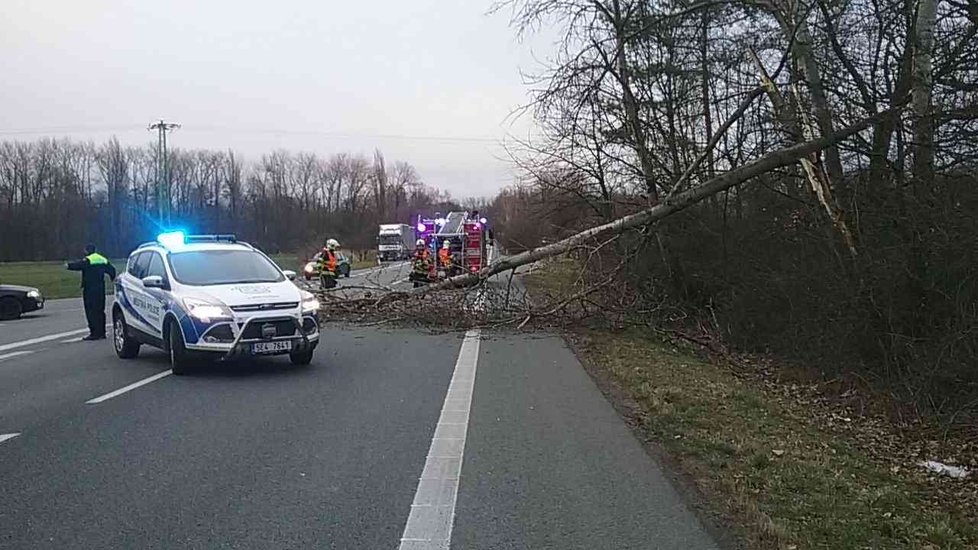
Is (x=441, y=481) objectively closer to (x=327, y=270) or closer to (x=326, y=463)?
(x=326, y=463)

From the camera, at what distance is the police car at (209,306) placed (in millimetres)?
11266

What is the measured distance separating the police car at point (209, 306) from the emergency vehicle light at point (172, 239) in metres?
0.01

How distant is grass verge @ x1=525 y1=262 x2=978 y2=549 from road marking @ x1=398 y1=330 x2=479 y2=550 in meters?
1.69

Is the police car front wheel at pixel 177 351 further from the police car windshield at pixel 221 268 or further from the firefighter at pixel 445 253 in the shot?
the firefighter at pixel 445 253

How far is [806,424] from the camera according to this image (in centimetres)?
911

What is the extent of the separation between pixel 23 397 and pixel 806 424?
28.2 ft

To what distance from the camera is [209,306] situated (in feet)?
37.2

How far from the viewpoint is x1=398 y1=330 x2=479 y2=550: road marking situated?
5156mm

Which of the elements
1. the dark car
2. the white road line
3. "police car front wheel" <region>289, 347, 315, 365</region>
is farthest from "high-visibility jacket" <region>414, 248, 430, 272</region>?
"police car front wheel" <region>289, 347, 315, 365</region>

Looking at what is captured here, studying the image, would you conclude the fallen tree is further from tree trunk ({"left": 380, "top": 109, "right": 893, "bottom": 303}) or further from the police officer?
the police officer

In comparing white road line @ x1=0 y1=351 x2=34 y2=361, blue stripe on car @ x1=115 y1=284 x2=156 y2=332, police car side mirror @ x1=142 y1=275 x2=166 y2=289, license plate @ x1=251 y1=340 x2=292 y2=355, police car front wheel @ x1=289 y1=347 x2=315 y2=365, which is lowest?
white road line @ x1=0 y1=351 x2=34 y2=361

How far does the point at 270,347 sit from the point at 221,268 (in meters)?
1.80

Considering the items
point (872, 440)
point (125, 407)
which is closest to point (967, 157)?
point (872, 440)

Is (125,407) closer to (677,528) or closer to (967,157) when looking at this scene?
(677,528)
